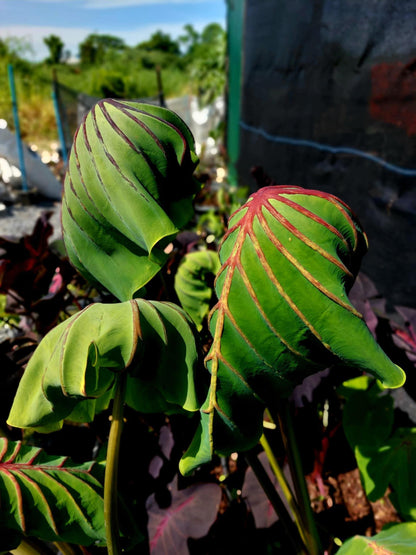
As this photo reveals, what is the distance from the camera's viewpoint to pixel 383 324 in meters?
0.80

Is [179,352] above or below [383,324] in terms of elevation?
above

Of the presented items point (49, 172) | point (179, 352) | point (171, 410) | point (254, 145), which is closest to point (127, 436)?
point (171, 410)

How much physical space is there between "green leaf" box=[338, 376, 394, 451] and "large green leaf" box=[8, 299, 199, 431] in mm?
545

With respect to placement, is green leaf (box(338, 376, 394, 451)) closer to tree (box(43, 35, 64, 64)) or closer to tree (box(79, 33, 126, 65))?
tree (box(79, 33, 126, 65))

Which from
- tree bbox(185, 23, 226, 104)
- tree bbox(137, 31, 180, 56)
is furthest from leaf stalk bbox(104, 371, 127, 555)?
tree bbox(137, 31, 180, 56)

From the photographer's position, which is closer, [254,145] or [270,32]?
[270,32]

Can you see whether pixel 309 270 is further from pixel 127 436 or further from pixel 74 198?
pixel 127 436

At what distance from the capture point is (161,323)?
445 mm

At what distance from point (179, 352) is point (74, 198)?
0.23 metres

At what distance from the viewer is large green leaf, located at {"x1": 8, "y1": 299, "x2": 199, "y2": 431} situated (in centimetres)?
39

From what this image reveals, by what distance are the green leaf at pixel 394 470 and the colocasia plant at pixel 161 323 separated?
21 cm

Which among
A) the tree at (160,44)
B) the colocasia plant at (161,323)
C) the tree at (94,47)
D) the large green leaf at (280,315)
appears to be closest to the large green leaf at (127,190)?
the colocasia plant at (161,323)

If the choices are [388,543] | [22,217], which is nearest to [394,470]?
[388,543]

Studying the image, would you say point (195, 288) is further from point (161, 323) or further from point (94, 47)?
point (94, 47)
